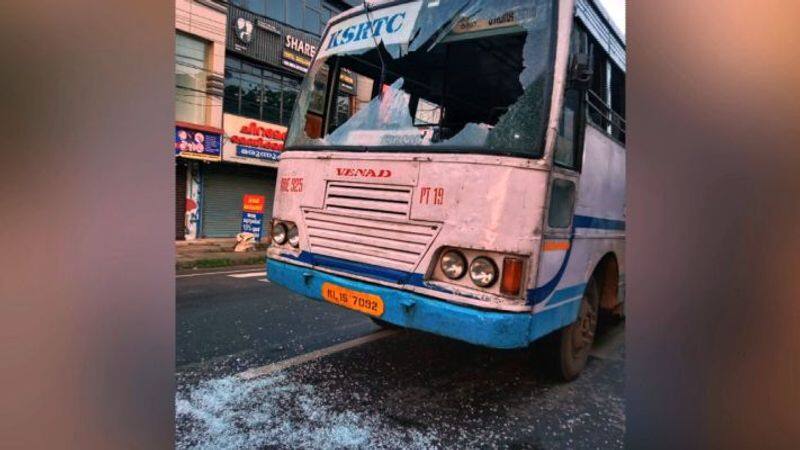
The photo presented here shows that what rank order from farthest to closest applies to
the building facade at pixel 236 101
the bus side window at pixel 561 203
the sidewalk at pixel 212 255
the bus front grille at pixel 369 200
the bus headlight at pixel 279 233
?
the building facade at pixel 236 101 < the sidewalk at pixel 212 255 < the bus headlight at pixel 279 233 < the bus front grille at pixel 369 200 < the bus side window at pixel 561 203

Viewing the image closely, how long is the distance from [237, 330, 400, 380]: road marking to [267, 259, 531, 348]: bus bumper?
929mm

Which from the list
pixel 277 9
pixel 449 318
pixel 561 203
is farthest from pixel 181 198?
pixel 561 203

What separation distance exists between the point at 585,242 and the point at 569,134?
0.92 metres

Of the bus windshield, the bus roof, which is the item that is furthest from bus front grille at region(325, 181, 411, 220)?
the bus roof

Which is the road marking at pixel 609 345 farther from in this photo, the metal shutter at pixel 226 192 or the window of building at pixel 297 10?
the window of building at pixel 297 10

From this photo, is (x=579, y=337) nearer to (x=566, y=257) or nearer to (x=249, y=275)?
(x=566, y=257)

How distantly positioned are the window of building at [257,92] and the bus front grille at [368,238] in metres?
12.1

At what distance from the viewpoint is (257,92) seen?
16.2 metres

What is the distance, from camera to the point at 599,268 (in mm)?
4340

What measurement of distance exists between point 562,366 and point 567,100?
6.49 ft

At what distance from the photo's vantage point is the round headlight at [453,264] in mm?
2930

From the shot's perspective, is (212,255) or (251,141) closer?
(212,255)

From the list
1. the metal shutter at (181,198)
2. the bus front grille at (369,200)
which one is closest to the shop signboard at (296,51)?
the metal shutter at (181,198)
